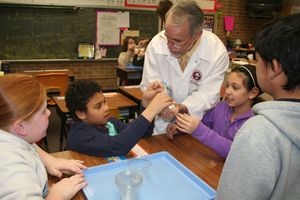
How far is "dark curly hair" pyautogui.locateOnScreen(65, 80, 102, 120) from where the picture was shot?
64.6 inches

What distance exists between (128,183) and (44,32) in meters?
4.82

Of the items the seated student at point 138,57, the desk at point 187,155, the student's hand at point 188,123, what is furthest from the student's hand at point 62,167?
the seated student at point 138,57

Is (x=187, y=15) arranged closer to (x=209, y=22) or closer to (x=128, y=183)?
(x=128, y=183)

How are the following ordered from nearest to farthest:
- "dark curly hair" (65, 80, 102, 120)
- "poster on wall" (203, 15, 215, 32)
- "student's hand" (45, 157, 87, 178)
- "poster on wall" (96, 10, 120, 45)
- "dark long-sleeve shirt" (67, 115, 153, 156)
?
"student's hand" (45, 157, 87, 178) < "dark long-sleeve shirt" (67, 115, 153, 156) < "dark curly hair" (65, 80, 102, 120) < "poster on wall" (96, 10, 120, 45) < "poster on wall" (203, 15, 215, 32)

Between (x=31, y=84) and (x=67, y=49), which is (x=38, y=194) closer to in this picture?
(x=31, y=84)

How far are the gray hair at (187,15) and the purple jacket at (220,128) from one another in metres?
0.54

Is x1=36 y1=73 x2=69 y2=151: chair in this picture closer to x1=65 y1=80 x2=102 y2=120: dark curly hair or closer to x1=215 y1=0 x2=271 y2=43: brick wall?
x1=65 y1=80 x2=102 y2=120: dark curly hair

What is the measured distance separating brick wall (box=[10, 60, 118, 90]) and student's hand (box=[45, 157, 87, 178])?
4.52m

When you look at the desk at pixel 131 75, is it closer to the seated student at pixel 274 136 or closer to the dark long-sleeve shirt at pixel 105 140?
the dark long-sleeve shirt at pixel 105 140

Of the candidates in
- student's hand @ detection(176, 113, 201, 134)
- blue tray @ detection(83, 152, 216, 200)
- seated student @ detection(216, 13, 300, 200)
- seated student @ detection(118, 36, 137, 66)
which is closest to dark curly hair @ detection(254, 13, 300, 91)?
seated student @ detection(216, 13, 300, 200)

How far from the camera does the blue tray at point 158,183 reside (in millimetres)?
1106

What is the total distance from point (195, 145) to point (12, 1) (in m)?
4.67

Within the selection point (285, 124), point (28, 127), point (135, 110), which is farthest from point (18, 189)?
point (135, 110)

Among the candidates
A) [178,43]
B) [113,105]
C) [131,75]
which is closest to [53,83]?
[113,105]
